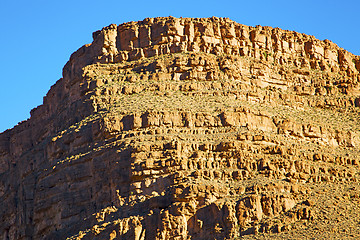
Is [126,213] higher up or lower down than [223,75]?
lower down

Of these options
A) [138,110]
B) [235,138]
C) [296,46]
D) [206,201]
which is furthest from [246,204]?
[296,46]

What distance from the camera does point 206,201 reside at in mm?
88938

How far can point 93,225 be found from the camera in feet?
305

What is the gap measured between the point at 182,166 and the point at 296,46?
26.2 metres

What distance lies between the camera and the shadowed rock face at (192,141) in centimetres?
8888

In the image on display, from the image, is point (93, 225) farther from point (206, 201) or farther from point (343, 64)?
point (343, 64)

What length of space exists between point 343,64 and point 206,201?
3275cm

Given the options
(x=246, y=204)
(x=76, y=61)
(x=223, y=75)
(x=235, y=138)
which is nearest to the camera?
(x=246, y=204)

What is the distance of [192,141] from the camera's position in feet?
313

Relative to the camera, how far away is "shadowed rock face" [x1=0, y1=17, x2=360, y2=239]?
292 feet

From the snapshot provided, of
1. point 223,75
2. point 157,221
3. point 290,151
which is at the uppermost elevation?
point 223,75

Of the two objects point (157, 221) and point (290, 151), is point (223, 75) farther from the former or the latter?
point (157, 221)

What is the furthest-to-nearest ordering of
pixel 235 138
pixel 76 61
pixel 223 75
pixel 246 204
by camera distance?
pixel 76 61
pixel 223 75
pixel 235 138
pixel 246 204

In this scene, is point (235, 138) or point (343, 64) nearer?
point (235, 138)
